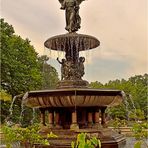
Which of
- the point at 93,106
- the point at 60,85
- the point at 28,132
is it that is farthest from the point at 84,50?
the point at 28,132

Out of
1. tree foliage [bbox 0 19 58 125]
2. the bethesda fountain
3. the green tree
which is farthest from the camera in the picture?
the green tree

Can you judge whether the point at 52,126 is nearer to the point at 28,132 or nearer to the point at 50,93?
the point at 50,93

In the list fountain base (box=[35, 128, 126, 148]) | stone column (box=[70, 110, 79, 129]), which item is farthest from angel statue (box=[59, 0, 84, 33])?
fountain base (box=[35, 128, 126, 148])

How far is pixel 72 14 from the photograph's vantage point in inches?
444

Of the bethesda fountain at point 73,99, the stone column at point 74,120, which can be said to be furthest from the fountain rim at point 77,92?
the stone column at point 74,120

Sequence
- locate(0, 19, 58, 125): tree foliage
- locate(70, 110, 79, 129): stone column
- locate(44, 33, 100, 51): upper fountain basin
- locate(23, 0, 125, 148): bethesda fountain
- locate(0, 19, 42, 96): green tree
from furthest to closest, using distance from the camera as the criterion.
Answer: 1. locate(0, 19, 42, 96): green tree
2. locate(0, 19, 58, 125): tree foliage
3. locate(44, 33, 100, 51): upper fountain basin
4. locate(70, 110, 79, 129): stone column
5. locate(23, 0, 125, 148): bethesda fountain

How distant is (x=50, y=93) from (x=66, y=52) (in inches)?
101

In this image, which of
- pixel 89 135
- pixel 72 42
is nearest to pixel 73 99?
pixel 89 135

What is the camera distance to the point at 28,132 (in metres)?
7.59

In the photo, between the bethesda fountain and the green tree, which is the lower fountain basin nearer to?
the bethesda fountain

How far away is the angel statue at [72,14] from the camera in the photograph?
1129 cm

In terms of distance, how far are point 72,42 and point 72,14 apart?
84cm

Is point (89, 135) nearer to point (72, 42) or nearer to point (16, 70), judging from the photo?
point (72, 42)

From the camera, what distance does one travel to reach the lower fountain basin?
929cm
